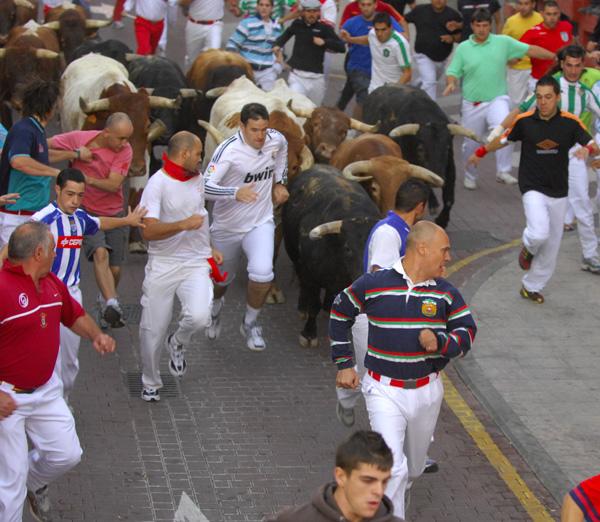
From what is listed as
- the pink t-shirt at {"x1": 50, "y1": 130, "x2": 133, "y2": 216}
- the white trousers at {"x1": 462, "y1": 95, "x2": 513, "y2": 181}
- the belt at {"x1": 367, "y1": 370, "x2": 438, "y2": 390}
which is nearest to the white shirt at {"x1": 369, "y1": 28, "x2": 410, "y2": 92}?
the white trousers at {"x1": 462, "y1": 95, "x2": 513, "y2": 181}

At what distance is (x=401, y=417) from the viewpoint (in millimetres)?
7426

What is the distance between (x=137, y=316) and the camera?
1171cm

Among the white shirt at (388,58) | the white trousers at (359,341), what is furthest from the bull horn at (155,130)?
the white trousers at (359,341)

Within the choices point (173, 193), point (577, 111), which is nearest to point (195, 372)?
point (173, 193)

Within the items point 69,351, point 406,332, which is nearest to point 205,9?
point 69,351

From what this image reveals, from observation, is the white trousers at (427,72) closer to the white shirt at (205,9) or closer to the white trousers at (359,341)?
the white shirt at (205,9)

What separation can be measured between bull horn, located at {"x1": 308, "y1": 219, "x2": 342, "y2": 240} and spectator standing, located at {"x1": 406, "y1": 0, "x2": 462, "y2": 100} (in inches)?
311

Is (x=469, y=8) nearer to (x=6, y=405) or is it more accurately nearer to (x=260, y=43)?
(x=260, y=43)

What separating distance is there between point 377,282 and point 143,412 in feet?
9.99

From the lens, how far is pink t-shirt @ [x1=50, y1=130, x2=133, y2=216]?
10766mm

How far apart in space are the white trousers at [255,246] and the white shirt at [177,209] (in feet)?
3.19

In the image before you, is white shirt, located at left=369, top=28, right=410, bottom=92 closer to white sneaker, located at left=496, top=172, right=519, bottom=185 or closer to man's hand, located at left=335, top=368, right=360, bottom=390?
white sneaker, located at left=496, top=172, right=519, bottom=185

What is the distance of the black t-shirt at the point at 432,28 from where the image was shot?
17953 millimetres

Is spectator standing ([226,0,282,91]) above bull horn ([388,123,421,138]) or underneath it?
underneath
